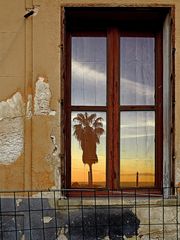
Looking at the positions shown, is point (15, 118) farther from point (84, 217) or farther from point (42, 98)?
point (84, 217)

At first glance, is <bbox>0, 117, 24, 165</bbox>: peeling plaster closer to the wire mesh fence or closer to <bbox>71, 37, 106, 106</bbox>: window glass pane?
the wire mesh fence

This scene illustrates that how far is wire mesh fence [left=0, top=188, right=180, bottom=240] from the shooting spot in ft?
19.1

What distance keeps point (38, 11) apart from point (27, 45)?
376mm

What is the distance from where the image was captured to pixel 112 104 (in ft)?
20.2

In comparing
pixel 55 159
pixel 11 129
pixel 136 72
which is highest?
pixel 136 72

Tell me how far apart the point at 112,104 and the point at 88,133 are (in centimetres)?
41

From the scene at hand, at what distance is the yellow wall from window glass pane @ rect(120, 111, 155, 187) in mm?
376

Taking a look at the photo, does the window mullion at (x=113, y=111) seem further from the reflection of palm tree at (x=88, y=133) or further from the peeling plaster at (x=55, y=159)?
the peeling plaster at (x=55, y=159)

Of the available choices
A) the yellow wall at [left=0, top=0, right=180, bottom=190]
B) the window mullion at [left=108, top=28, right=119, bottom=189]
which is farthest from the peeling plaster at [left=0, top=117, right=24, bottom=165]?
the window mullion at [left=108, top=28, right=119, bottom=189]

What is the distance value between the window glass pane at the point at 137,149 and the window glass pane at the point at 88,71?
38 cm

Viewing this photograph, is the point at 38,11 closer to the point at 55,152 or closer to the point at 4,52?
the point at 4,52

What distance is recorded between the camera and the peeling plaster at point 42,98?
5.89 metres

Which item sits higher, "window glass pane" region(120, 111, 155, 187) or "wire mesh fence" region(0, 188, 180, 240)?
"window glass pane" region(120, 111, 155, 187)

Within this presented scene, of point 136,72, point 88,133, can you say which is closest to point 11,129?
point 88,133
